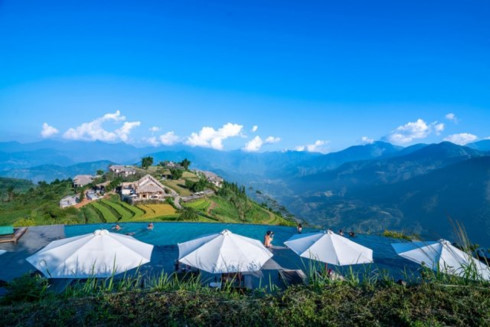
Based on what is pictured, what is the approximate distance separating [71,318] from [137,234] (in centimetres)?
1115

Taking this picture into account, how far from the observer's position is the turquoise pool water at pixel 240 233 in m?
9.45

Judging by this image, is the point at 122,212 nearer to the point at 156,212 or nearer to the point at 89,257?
the point at 156,212

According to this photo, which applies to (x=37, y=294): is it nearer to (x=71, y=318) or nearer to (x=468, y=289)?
(x=71, y=318)

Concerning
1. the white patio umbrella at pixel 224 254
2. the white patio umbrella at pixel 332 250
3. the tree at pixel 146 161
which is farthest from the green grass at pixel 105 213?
the tree at pixel 146 161

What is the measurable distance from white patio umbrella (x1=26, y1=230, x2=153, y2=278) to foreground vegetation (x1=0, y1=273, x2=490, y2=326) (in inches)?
107

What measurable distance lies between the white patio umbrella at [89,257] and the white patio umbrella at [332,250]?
4.65 meters

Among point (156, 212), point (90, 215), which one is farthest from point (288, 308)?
point (90, 215)

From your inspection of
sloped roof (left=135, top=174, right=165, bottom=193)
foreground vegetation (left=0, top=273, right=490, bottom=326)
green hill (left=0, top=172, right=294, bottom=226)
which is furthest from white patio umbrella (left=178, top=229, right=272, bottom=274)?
sloped roof (left=135, top=174, right=165, bottom=193)

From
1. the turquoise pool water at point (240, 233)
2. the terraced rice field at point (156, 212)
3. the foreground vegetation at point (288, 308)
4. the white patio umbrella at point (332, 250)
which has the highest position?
the foreground vegetation at point (288, 308)

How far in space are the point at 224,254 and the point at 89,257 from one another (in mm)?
3291

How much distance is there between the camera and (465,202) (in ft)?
357

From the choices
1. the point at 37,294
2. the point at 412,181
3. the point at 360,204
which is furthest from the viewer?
the point at 412,181

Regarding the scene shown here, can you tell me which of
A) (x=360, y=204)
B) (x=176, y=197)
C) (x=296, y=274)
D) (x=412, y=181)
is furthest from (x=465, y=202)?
(x=296, y=274)

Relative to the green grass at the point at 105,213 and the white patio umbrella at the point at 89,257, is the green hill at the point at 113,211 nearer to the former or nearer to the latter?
the green grass at the point at 105,213
